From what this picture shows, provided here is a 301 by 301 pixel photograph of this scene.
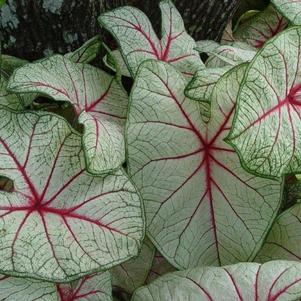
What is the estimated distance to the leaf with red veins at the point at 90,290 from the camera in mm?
1332

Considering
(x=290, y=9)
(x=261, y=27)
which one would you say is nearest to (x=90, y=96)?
(x=290, y=9)

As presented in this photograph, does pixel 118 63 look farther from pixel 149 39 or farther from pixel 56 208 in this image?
pixel 56 208

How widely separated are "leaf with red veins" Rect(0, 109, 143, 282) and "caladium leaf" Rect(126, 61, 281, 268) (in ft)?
0.35

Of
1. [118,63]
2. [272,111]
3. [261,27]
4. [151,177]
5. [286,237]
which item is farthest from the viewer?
[261,27]

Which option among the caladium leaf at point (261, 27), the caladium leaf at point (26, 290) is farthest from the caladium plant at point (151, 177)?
the caladium leaf at point (261, 27)

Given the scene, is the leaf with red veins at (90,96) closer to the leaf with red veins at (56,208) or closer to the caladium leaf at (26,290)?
the leaf with red veins at (56,208)

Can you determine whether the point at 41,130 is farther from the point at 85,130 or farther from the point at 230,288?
the point at 230,288

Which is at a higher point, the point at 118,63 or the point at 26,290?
the point at 118,63

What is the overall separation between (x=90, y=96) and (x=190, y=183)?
0.95 feet

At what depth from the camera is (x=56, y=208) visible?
1.23m

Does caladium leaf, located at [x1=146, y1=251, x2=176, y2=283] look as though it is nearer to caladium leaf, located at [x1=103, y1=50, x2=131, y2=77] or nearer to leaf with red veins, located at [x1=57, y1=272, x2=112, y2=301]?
leaf with red veins, located at [x1=57, y1=272, x2=112, y2=301]

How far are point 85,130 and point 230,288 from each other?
1.32 ft

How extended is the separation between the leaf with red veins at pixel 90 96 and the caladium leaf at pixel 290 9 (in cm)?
41

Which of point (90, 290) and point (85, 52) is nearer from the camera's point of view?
point (90, 290)
